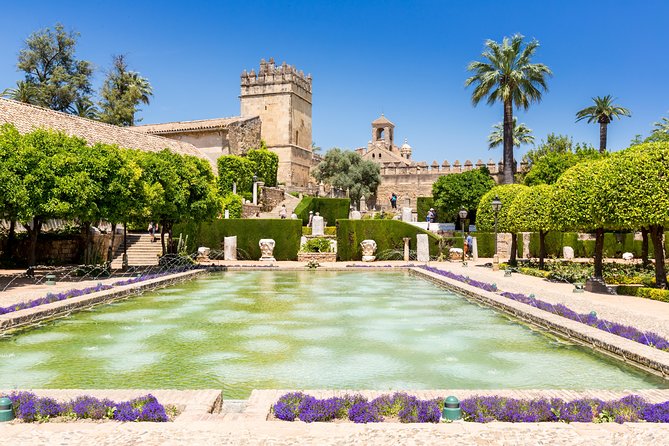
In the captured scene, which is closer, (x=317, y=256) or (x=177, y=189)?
(x=177, y=189)

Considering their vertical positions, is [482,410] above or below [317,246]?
below

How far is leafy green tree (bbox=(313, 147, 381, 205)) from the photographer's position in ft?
179

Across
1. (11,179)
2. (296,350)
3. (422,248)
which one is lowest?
(296,350)

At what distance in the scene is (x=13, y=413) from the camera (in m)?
4.36

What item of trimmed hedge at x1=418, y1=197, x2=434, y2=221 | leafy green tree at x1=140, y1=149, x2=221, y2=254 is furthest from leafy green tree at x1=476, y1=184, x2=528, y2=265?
trimmed hedge at x1=418, y1=197, x2=434, y2=221

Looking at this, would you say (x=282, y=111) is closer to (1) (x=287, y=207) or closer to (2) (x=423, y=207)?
(1) (x=287, y=207)

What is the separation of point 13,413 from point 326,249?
22.5 m

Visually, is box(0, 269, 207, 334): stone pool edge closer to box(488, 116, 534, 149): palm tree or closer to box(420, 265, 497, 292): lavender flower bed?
box(420, 265, 497, 292): lavender flower bed

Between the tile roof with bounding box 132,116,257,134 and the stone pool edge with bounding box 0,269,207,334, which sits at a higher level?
the tile roof with bounding box 132,116,257,134

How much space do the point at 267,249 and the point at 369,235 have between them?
5.03 meters

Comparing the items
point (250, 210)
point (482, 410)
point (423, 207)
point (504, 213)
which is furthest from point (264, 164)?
point (482, 410)

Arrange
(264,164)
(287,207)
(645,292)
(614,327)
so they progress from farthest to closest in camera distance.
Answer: (264,164) → (287,207) → (645,292) → (614,327)

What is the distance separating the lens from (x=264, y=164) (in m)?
47.4

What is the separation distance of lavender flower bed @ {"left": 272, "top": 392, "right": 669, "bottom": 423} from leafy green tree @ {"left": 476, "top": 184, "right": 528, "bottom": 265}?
16962 millimetres
